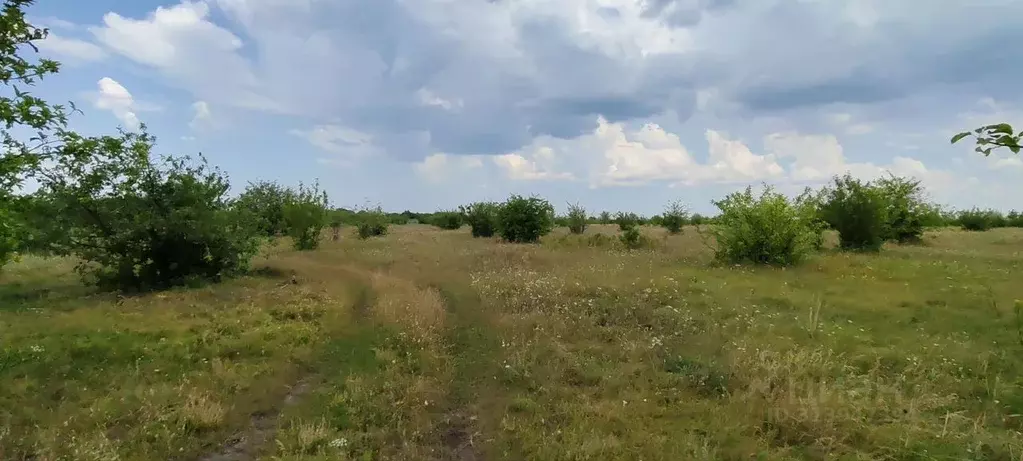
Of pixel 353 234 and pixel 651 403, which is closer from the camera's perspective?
pixel 651 403

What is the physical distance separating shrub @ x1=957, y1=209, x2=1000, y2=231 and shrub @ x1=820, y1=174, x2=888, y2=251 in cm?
3364

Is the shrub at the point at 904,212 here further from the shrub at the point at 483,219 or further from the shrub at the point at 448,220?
the shrub at the point at 448,220

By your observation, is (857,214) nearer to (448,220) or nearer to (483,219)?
(483,219)

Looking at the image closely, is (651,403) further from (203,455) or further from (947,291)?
(947,291)

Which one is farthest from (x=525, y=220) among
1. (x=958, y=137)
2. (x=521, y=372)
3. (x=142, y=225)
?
(x=958, y=137)

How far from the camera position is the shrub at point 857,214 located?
90.9 ft

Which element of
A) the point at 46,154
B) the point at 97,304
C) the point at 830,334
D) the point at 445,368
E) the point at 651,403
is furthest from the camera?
the point at 97,304

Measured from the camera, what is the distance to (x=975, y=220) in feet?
178

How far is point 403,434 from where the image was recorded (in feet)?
20.9

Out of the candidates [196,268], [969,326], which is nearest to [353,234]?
[196,268]

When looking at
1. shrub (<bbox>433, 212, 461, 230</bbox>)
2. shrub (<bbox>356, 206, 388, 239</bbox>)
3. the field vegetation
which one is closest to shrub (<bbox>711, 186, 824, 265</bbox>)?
the field vegetation

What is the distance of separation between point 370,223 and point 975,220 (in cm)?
5267

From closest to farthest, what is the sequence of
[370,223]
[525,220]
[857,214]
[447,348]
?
[447,348] → [857,214] → [525,220] → [370,223]

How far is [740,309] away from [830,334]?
2.28m
